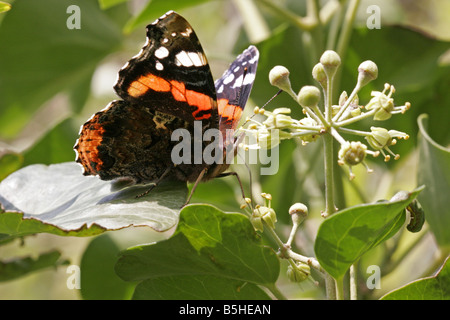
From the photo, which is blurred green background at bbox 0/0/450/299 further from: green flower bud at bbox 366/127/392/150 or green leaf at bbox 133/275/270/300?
green flower bud at bbox 366/127/392/150

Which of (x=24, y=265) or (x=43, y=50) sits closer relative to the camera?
(x=24, y=265)

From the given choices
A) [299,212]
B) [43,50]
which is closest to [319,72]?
[299,212]

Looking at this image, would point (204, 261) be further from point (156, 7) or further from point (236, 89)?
point (156, 7)

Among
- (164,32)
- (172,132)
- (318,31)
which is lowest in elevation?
(172,132)

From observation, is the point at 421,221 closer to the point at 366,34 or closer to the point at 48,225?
the point at 48,225

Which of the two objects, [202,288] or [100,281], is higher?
[202,288]
